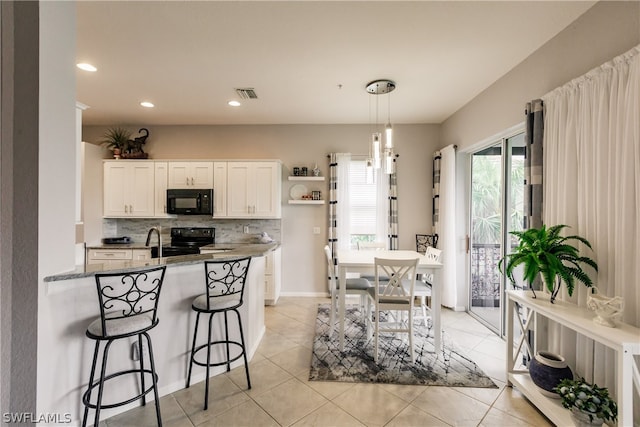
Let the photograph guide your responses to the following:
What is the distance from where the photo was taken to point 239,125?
4.59 m

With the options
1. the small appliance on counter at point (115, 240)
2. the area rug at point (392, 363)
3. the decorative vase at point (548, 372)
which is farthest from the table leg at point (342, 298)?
the small appliance on counter at point (115, 240)

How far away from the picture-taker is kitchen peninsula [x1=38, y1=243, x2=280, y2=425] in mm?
1649

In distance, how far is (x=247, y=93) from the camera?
10.9ft

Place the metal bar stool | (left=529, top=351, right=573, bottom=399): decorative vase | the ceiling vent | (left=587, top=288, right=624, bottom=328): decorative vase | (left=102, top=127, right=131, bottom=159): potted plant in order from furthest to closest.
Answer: (left=102, top=127, right=131, bottom=159): potted plant < the ceiling vent < the metal bar stool < (left=529, top=351, right=573, bottom=399): decorative vase < (left=587, top=288, right=624, bottom=328): decorative vase

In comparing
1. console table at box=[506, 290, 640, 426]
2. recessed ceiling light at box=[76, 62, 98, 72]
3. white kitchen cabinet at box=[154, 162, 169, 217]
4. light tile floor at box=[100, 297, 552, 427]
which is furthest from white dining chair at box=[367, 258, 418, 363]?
white kitchen cabinet at box=[154, 162, 169, 217]

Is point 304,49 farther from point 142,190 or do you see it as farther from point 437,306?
point 142,190

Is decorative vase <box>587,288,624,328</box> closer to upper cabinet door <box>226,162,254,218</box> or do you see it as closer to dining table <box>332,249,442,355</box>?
dining table <box>332,249,442,355</box>

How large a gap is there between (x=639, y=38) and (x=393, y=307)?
2.47m

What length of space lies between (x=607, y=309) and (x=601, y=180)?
0.82 metres

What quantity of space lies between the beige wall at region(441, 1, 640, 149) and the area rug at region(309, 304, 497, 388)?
243cm

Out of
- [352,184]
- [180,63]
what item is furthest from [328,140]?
[180,63]

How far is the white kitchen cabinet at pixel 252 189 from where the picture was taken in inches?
166

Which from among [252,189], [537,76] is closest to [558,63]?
[537,76]

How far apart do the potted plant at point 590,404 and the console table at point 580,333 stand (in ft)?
0.47
